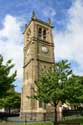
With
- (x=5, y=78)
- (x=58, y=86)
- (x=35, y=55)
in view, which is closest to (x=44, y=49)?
(x=35, y=55)

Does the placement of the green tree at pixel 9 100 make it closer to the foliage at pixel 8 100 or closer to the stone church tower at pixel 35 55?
the foliage at pixel 8 100

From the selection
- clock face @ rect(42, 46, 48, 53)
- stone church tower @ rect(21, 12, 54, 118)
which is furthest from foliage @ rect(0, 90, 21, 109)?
clock face @ rect(42, 46, 48, 53)

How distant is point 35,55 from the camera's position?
175 ft

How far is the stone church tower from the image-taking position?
49812 mm

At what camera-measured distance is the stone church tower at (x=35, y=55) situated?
49812 mm

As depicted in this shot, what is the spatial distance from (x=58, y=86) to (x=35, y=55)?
22502 mm

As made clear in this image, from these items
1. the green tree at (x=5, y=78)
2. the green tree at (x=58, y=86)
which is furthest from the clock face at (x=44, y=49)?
the green tree at (x=5, y=78)

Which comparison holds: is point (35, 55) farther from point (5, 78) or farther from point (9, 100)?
point (5, 78)

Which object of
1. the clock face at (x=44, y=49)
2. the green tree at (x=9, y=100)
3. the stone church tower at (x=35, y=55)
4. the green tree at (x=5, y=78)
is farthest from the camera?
the clock face at (x=44, y=49)

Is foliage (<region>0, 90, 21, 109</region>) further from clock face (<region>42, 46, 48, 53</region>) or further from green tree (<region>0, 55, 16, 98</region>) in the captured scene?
clock face (<region>42, 46, 48, 53</region>)

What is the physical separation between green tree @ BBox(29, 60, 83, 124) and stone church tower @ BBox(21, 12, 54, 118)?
51.2 feet

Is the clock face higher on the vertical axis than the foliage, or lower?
higher

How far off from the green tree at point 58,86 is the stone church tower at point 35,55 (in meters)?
15.6

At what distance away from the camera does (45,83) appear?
107 feet
